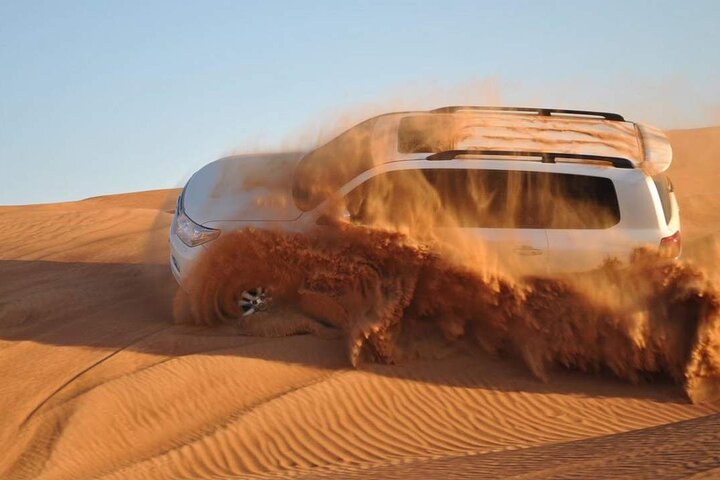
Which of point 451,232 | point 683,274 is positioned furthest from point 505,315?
point 683,274

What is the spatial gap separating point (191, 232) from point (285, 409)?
2.45 metres

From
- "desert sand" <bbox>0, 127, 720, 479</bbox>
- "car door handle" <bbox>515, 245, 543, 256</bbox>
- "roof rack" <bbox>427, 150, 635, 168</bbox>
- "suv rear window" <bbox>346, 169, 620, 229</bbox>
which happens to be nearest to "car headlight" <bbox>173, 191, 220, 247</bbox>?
"desert sand" <bbox>0, 127, 720, 479</bbox>

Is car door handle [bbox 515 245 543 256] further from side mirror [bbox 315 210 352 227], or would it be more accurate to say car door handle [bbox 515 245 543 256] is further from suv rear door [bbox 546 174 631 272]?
side mirror [bbox 315 210 352 227]

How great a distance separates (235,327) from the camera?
972 centimetres

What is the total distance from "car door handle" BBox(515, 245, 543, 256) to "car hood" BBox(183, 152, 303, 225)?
222 centimetres

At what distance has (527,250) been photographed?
9.12 meters

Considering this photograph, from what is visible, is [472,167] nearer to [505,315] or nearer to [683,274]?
[505,315]

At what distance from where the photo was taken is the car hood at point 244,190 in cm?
961

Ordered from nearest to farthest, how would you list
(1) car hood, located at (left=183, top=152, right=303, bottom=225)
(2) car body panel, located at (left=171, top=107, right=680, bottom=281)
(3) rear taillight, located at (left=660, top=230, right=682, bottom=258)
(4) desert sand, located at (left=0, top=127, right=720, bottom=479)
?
(4) desert sand, located at (left=0, top=127, right=720, bottom=479) < (3) rear taillight, located at (left=660, top=230, right=682, bottom=258) < (2) car body panel, located at (left=171, top=107, right=680, bottom=281) < (1) car hood, located at (left=183, top=152, right=303, bottom=225)

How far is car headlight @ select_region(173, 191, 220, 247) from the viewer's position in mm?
9609

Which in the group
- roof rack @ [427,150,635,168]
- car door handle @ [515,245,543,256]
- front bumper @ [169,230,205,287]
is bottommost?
front bumper @ [169,230,205,287]

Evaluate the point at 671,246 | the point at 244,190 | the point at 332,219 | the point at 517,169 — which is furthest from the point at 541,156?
the point at 244,190

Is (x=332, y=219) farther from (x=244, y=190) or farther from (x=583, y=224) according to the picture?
(x=583, y=224)

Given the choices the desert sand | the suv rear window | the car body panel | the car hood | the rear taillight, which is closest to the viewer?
the desert sand
